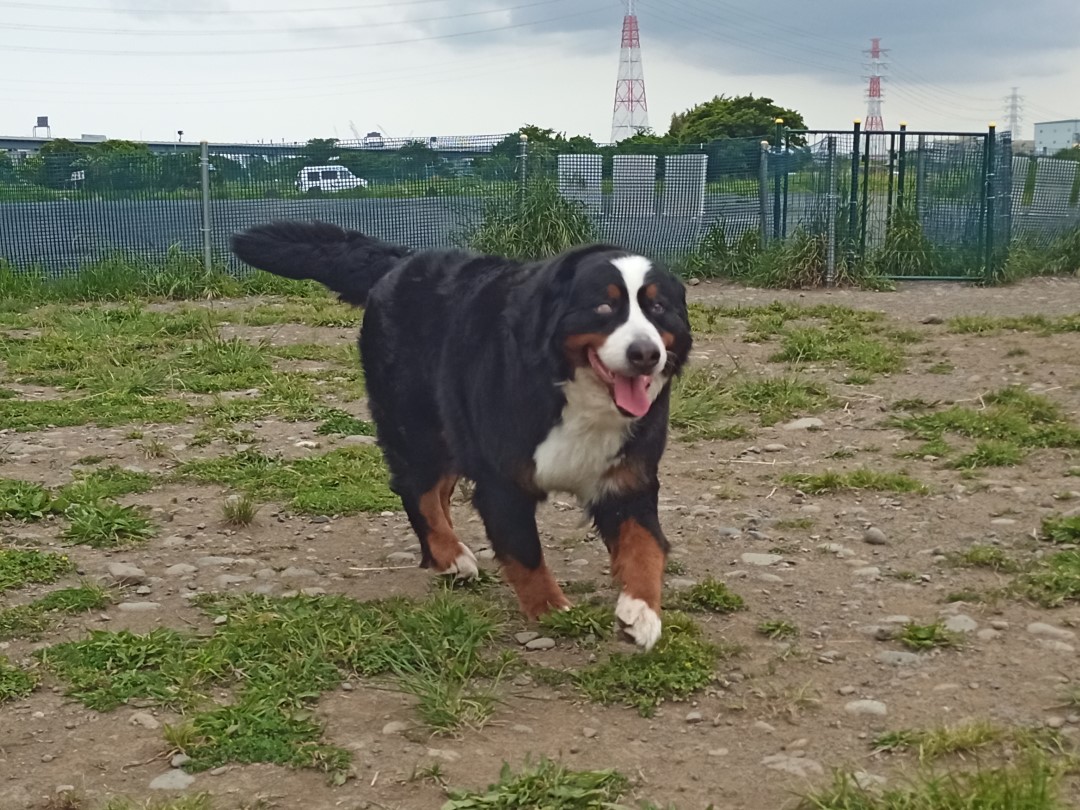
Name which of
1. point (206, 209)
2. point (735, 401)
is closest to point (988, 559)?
point (735, 401)

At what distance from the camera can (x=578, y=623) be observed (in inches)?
154

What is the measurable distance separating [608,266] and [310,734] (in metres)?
1.67

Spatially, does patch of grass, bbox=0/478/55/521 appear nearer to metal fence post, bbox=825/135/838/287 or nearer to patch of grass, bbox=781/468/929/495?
patch of grass, bbox=781/468/929/495

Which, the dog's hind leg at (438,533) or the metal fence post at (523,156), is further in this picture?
the metal fence post at (523,156)

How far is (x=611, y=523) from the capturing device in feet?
12.9

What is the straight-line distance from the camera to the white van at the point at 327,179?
13.8 m

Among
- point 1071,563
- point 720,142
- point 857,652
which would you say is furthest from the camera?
point 720,142

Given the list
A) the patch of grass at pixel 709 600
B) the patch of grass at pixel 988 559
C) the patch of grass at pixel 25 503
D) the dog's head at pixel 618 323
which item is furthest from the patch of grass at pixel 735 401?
the patch of grass at pixel 25 503

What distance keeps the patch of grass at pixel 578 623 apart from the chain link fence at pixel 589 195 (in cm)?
999

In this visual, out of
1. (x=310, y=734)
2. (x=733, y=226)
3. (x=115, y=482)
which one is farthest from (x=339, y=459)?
(x=733, y=226)

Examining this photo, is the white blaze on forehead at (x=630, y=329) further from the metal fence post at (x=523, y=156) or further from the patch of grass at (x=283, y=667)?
the metal fence post at (x=523, y=156)

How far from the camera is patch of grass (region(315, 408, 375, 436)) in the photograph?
22.1ft

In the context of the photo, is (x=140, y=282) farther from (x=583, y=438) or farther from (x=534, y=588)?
(x=583, y=438)

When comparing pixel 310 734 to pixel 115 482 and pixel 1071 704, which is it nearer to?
pixel 1071 704
